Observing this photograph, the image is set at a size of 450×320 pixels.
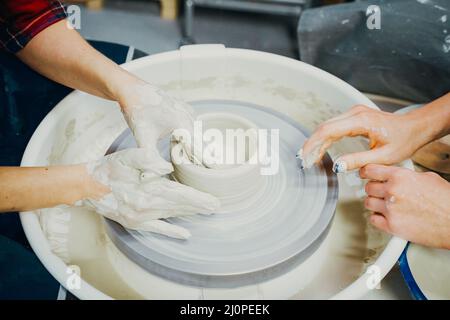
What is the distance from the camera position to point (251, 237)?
103 centimetres

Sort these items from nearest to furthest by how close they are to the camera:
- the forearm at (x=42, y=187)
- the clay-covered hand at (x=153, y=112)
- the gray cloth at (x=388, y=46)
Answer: the forearm at (x=42, y=187) → the clay-covered hand at (x=153, y=112) → the gray cloth at (x=388, y=46)

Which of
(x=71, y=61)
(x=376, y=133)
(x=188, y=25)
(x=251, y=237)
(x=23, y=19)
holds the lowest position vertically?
(x=251, y=237)

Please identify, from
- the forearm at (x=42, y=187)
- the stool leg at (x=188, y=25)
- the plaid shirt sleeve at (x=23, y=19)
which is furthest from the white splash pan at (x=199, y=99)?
the stool leg at (x=188, y=25)

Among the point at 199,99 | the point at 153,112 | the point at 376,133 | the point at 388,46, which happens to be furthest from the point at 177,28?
the point at 376,133

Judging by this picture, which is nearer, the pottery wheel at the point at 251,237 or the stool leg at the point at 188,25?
the pottery wheel at the point at 251,237

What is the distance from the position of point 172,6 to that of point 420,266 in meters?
2.26

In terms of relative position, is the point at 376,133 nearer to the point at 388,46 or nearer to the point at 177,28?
the point at 388,46

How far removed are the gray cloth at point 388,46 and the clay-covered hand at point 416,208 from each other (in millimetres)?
578

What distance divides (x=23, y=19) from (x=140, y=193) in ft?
1.96

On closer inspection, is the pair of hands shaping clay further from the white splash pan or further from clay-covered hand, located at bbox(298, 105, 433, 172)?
clay-covered hand, located at bbox(298, 105, 433, 172)

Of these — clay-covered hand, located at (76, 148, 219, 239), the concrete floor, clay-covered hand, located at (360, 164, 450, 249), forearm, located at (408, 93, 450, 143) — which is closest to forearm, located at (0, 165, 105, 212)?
clay-covered hand, located at (76, 148, 219, 239)

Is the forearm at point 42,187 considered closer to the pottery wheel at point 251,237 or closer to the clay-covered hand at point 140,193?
the clay-covered hand at point 140,193

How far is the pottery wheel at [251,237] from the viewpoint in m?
0.96
